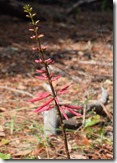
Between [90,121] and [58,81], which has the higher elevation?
[58,81]

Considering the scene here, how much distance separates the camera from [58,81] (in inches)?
122

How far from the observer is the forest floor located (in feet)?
6.34

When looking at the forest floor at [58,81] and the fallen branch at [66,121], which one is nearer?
the forest floor at [58,81]

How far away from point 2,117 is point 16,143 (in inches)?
12.7

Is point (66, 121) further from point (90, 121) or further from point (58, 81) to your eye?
point (58, 81)

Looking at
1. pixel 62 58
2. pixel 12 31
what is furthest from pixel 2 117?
pixel 12 31

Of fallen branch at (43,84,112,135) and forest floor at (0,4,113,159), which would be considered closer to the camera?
forest floor at (0,4,113,159)

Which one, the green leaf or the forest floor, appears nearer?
the forest floor

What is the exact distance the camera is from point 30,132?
206cm

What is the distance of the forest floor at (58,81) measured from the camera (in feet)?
6.34

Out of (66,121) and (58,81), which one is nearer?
(66,121)

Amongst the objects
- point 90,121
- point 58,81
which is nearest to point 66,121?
point 90,121

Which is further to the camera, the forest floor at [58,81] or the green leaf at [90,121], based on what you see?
the green leaf at [90,121]

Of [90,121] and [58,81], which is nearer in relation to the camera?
[90,121]
